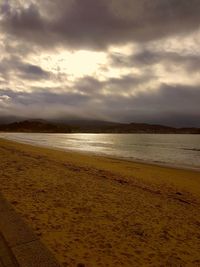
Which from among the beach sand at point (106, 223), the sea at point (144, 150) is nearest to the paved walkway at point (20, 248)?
the beach sand at point (106, 223)

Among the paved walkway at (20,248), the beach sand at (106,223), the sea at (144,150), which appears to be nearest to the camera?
the paved walkway at (20,248)

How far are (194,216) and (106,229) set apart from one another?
342cm

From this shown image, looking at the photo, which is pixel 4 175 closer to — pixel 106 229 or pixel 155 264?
pixel 106 229

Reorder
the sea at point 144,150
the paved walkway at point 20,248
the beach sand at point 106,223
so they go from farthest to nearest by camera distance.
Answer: the sea at point 144,150
the beach sand at point 106,223
the paved walkway at point 20,248

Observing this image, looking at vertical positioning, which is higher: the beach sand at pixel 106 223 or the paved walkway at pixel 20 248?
the paved walkway at pixel 20 248

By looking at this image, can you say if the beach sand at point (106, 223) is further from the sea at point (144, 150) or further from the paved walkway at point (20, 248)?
the sea at point (144, 150)

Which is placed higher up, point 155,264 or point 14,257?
point 14,257

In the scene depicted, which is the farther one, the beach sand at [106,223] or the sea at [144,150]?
the sea at [144,150]

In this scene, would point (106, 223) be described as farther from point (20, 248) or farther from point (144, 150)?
point (144, 150)

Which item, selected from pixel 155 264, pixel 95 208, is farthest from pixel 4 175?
pixel 155 264

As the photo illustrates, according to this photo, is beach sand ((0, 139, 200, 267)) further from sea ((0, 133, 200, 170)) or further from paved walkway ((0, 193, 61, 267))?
sea ((0, 133, 200, 170))

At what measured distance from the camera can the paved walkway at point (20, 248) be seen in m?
3.61

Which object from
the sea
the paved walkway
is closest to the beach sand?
the paved walkway

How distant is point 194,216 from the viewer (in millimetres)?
7652
